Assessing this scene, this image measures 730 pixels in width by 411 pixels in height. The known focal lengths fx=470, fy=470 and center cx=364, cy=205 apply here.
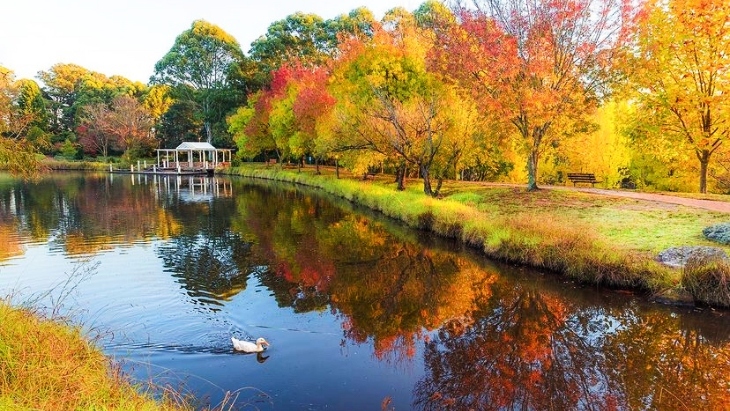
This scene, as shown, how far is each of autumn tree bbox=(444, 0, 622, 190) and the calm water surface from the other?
713cm

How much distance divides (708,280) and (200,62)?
7025 centimetres

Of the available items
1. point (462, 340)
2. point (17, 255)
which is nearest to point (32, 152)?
point (462, 340)

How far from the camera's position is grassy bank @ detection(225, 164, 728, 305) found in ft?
37.5

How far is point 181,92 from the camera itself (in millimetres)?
68625

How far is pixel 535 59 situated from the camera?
18938 millimetres

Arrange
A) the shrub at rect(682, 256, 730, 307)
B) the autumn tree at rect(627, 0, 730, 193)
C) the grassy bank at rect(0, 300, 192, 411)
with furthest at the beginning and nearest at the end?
the autumn tree at rect(627, 0, 730, 193), the shrub at rect(682, 256, 730, 307), the grassy bank at rect(0, 300, 192, 411)

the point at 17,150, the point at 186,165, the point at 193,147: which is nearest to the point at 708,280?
the point at 17,150

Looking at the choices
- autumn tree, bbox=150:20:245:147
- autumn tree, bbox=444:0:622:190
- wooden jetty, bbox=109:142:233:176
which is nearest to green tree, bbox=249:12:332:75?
autumn tree, bbox=150:20:245:147

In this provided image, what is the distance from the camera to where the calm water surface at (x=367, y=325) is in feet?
23.1

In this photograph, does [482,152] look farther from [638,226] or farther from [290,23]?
[290,23]

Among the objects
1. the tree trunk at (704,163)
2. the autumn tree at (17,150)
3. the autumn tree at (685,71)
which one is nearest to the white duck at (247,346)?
the autumn tree at (17,150)

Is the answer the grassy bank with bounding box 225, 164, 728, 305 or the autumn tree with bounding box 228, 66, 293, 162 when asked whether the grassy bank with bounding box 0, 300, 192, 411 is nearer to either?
the grassy bank with bounding box 225, 164, 728, 305

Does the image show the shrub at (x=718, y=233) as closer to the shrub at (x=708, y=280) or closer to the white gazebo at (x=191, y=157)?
the shrub at (x=708, y=280)

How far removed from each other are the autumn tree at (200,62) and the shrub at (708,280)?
62677mm
